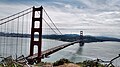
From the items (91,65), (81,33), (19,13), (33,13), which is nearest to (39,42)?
(33,13)

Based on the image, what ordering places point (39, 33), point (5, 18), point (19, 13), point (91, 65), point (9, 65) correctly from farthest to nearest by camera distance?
1. point (19, 13)
2. point (39, 33)
3. point (5, 18)
4. point (91, 65)
5. point (9, 65)

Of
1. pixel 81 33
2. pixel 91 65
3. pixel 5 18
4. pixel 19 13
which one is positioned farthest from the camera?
pixel 81 33

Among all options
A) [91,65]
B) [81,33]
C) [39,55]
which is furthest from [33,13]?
[81,33]

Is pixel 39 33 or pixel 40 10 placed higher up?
pixel 40 10

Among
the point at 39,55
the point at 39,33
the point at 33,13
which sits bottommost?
the point at 39,55

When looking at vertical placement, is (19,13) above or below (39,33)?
above

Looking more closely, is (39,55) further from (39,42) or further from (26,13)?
(26,13)

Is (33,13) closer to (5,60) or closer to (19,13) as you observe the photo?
(19,13)

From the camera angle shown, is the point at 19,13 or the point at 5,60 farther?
the point at 19,13

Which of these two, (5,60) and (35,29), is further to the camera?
(35,29)
